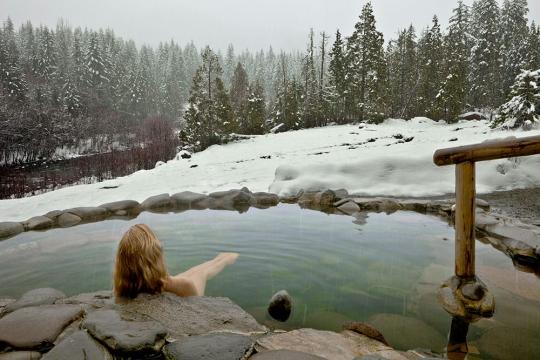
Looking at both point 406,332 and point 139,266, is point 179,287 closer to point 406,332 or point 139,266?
point 139,266

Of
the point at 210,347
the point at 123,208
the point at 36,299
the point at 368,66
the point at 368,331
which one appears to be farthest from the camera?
the point at 368,66

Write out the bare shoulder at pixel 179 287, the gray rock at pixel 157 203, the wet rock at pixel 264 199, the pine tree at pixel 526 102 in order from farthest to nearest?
the pine tree at pixel 526 102
the wet rock at pixel 264 199
the gray rock at pixel 157 203
the bare shoulder at pixel 179 287

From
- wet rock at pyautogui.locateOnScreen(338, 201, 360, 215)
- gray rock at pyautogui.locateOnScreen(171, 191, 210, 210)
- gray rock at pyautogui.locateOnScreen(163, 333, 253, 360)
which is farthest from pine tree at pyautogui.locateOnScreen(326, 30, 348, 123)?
gray rock at pyautogui.locateOnScreen(163, 333, 253, 360)

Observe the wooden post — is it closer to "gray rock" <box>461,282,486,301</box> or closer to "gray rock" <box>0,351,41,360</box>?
"gray rock" <box>461,282,486,301</box>

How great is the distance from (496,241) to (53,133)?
37.9 m

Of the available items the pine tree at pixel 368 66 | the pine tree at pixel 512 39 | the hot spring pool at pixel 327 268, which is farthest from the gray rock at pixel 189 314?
the pine tree at pixel 512 39

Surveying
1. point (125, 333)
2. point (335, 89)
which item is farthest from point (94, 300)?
point (335, 89)

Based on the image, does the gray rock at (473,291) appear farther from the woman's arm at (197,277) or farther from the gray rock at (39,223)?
the gray rock at (39,223)

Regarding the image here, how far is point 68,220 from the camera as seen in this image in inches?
291

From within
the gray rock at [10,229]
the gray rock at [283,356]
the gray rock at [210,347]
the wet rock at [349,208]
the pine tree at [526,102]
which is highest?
the pine tree at [526,102]

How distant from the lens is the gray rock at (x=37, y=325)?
2.42 m

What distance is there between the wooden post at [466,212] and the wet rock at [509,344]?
0.67 metres

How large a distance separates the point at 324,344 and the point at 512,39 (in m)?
47.4

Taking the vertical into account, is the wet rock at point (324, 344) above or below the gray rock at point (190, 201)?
below
